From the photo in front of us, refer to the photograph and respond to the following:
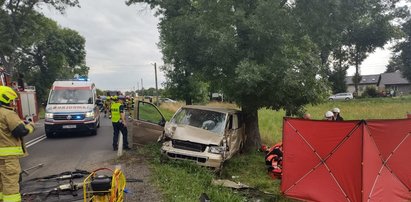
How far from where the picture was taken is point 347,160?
7.33 m

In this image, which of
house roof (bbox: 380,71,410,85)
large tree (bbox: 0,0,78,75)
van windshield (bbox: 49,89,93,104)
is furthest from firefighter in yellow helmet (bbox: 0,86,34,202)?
house roof (bbox: 380,71,410,85)

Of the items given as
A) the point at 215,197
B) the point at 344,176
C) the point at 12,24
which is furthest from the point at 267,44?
the point at 12,24

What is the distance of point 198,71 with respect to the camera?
12.9 m

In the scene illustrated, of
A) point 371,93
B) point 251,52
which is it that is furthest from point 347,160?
point 371,93

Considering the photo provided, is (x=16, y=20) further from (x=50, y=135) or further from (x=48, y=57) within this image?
(x=48, y=57)

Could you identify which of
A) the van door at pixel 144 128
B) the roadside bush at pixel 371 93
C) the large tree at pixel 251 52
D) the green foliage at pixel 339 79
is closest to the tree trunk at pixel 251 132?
the large tree at pixel 251 52

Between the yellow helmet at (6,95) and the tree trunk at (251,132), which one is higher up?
the yellow helmet at (6,95)

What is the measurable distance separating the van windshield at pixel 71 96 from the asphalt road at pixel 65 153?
1427 millimetres

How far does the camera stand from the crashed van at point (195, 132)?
8.92m

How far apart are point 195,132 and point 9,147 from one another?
4.87 m

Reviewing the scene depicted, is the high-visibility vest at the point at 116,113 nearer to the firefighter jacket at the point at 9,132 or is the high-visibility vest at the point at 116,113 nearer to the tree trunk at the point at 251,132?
the tree trunk at the point at 251,132

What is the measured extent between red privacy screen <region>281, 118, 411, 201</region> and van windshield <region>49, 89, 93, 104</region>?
9645 millimetres

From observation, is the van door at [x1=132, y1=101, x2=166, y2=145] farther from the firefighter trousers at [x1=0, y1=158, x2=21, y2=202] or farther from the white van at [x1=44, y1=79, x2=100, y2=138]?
the firefighter trousers at [x1=0, y1=158, x2=21, y2=202]

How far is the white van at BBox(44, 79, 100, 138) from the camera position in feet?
46.7
